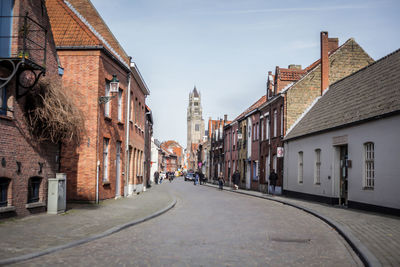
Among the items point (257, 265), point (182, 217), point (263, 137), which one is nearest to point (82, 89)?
point (182, 217)

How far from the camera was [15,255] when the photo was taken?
7121mm

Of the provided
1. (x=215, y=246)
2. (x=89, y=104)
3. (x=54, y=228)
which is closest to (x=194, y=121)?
(x=89, y=104)

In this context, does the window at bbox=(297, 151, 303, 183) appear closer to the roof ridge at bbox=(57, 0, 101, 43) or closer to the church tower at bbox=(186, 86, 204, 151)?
the roof ridge at bbox=(57, 0, 101, 43)

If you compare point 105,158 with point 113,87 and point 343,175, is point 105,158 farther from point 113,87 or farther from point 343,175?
point 343,175

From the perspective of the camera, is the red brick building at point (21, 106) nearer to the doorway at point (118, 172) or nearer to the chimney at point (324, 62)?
the doorway at point (118, 172)

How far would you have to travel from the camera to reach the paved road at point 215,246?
7.21 m

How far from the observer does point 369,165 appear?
17.5 metres

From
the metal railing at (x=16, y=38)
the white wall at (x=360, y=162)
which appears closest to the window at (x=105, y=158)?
the metal railing at (x=16, y=38)

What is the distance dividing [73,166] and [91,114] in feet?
7.29

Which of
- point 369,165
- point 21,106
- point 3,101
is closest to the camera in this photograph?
point 3,101

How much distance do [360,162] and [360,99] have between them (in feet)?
10.6

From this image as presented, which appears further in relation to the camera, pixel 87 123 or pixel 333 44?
pixel 333 44

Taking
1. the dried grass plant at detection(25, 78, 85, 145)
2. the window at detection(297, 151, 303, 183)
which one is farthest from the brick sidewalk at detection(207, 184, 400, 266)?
the window at detection(297, 151, 303, 183)

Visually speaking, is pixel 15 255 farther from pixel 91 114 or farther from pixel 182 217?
pixel 91 114
